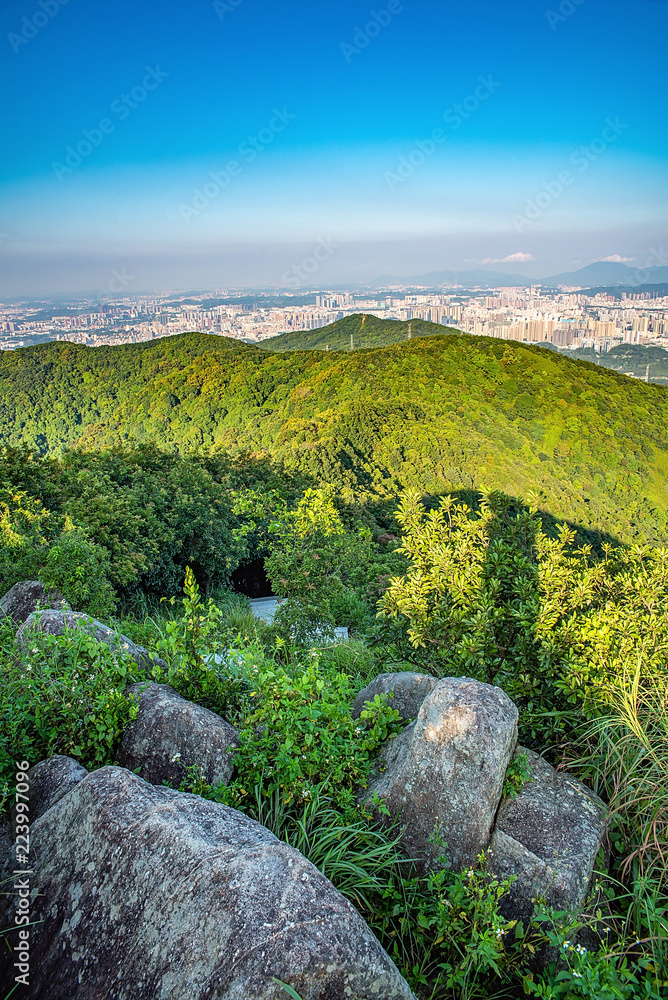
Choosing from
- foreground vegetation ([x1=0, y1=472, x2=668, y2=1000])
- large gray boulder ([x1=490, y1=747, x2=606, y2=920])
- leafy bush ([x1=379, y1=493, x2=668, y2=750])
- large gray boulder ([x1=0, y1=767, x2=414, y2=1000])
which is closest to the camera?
large gray boulder ([x1=0, y1=767, x2=414, y2=1000])

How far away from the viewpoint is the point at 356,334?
81.9m

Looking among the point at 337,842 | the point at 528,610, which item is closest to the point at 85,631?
the point at 337,842

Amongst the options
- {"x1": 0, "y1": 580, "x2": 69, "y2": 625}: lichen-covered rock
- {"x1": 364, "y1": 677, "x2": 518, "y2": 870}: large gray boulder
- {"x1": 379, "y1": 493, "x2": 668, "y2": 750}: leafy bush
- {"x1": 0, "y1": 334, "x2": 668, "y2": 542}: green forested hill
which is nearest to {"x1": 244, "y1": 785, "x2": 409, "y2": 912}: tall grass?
{"x1": 364, "y1": 677, "x2": 518, "y2": 870}: large gray boulder

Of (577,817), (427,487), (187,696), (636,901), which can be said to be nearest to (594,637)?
(577,817)

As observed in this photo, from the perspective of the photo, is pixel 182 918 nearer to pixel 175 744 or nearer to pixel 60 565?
pixel 175 744

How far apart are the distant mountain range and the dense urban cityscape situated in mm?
7404

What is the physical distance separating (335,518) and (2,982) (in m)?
7.67

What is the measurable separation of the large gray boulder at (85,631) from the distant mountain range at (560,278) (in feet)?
413

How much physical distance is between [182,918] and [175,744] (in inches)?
46.7

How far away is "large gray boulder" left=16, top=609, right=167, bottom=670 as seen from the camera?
3818 mm

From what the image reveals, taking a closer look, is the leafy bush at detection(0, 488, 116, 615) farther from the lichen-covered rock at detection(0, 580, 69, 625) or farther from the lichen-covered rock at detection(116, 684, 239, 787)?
the lichen-covered rock at detection(116, 684, 239, 787)

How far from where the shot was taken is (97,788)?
2463 mm

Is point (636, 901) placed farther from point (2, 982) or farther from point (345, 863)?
point (2, 982)

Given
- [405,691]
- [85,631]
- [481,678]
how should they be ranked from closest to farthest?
Answer: [85,631] → [405,691] → [481,678]
